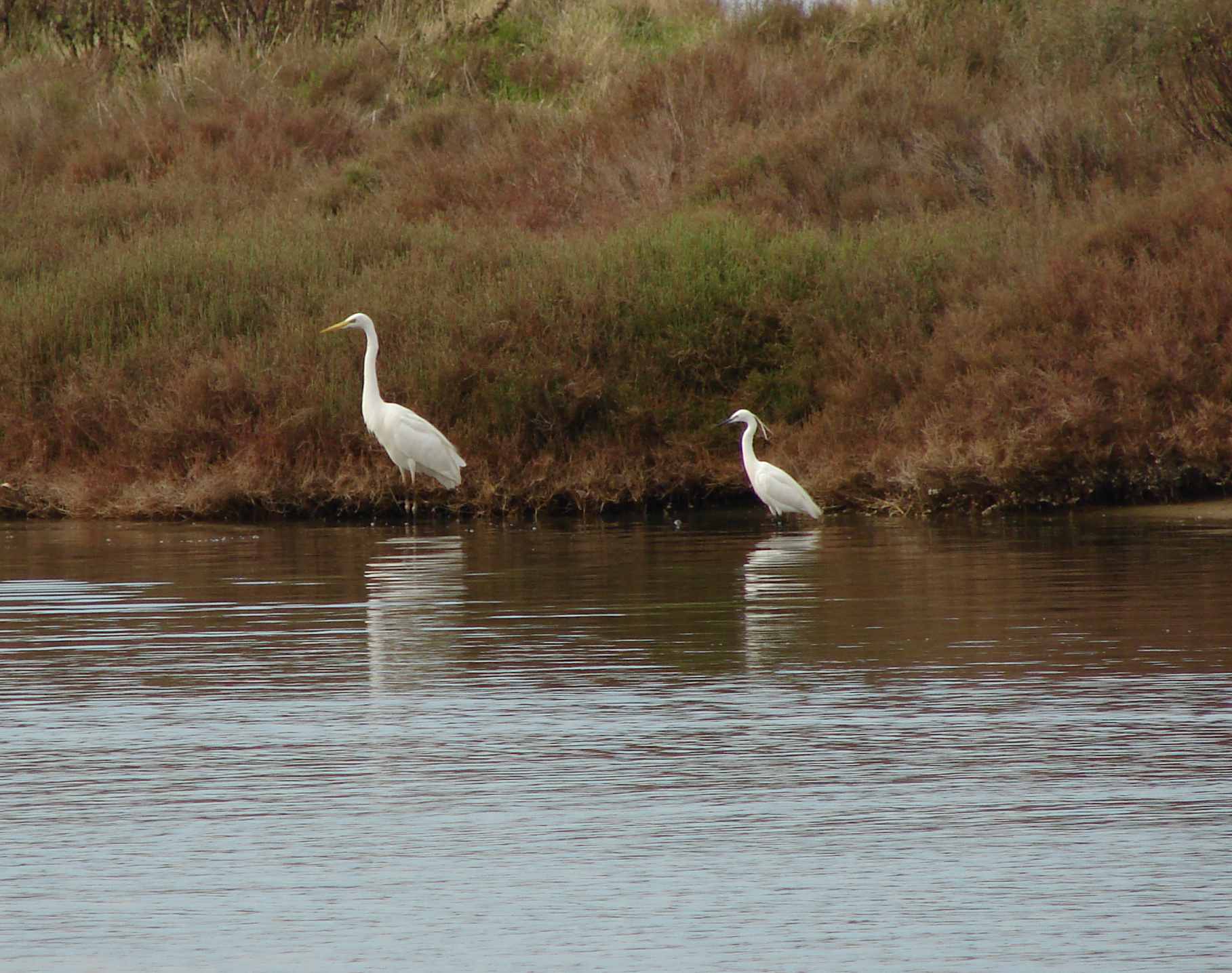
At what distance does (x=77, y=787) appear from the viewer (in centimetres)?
689

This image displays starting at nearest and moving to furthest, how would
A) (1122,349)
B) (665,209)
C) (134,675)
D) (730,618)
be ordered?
(134,675), (730,618), (1122,349), (665,209)

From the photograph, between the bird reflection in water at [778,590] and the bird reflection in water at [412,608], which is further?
the bird reflection in water at [778,590]

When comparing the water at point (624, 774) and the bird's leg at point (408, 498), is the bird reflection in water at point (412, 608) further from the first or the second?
the bird's leg at point (408, 498)

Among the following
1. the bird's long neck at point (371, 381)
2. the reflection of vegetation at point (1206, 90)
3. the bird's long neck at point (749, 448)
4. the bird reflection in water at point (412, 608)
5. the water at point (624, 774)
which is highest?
the reflection of vegetation at point (1206, 90)

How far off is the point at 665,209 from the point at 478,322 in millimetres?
4663

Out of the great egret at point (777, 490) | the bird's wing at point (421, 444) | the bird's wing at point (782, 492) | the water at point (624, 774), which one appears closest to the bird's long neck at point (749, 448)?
the great egret at point (777, 490)

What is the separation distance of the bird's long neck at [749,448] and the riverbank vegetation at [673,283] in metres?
1.05

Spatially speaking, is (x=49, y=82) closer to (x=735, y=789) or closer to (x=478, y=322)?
(x=478, y=322)

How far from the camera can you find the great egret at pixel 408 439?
1780cm

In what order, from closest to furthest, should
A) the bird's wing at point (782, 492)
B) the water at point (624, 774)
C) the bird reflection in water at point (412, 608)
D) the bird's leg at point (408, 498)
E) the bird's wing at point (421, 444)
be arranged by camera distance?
the water at point (624, 774), the bird reflection in water at point (412, 608), the bird's wing at point (782, 492), the bird's wing at point (421, 444), the bird's leg at point (408, 498)

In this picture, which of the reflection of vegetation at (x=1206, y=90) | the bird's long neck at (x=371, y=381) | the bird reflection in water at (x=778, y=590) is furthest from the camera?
the reflection of vegetation at (x=1206, y=90)

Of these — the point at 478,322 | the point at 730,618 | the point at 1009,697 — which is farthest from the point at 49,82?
the point at 1009,697

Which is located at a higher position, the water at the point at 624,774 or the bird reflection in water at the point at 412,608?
the bird reflection in water at the point at 412,608

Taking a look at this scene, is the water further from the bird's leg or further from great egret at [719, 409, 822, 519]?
the bird's leg
